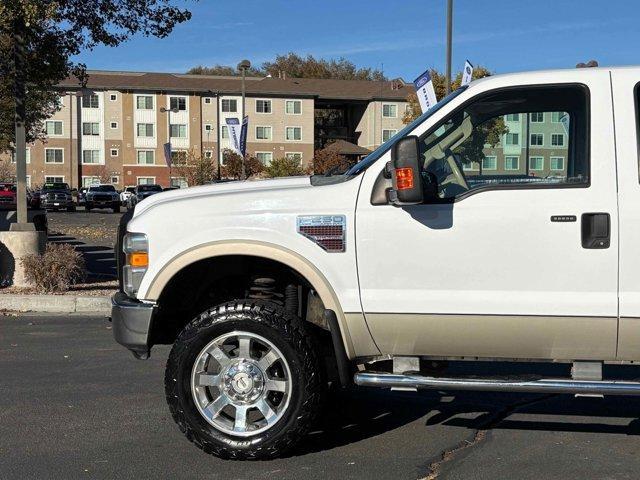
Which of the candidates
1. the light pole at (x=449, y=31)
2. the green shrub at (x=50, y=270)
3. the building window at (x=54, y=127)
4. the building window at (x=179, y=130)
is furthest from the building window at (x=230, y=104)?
the green shrub at (x=50, y=270)

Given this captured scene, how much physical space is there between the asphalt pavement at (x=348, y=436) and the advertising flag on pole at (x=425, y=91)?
8418mm

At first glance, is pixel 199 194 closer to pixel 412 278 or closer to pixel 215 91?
pixel 412 278

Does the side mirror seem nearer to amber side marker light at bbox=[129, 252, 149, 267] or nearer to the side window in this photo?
the side window

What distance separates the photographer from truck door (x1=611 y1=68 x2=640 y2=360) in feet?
14.9

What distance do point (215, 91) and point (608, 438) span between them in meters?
69.4

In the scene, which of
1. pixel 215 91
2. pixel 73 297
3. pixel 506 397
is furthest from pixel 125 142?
pixel 506 397

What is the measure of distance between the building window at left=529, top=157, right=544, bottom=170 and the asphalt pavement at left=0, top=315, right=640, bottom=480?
168cm

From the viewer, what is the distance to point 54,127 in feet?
245

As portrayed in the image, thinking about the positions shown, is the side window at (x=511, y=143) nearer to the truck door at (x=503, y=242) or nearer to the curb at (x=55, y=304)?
the truck door at (x=503, y=242)

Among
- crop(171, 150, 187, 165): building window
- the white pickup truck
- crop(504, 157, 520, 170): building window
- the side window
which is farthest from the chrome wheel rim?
crop(171, 150, 187, 165): building window

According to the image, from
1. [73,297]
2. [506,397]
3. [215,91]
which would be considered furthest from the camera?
[215,91]

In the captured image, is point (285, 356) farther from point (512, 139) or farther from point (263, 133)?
Answer: point (263, 133)

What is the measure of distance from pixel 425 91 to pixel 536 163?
9803 mm

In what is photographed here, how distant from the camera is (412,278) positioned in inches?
185
